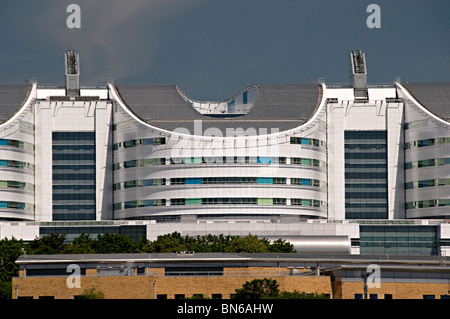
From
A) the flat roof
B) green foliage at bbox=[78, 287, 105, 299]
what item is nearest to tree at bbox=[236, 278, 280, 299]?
the flat roof

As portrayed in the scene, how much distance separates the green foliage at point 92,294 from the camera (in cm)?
12975

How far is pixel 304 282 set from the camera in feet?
448

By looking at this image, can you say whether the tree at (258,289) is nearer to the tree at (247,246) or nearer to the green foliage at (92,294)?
the green foliage at (92,294)

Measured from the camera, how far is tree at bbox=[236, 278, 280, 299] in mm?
132750

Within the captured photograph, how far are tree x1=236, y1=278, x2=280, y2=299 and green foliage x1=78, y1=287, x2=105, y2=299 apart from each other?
52.1ft

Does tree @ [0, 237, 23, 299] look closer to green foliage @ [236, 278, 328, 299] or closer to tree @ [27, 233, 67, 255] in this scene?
tree @ [27, 233, 67, 255]

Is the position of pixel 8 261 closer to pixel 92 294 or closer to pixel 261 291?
pixel 92 294

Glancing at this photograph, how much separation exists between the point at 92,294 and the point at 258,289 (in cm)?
1922

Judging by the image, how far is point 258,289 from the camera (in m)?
134
